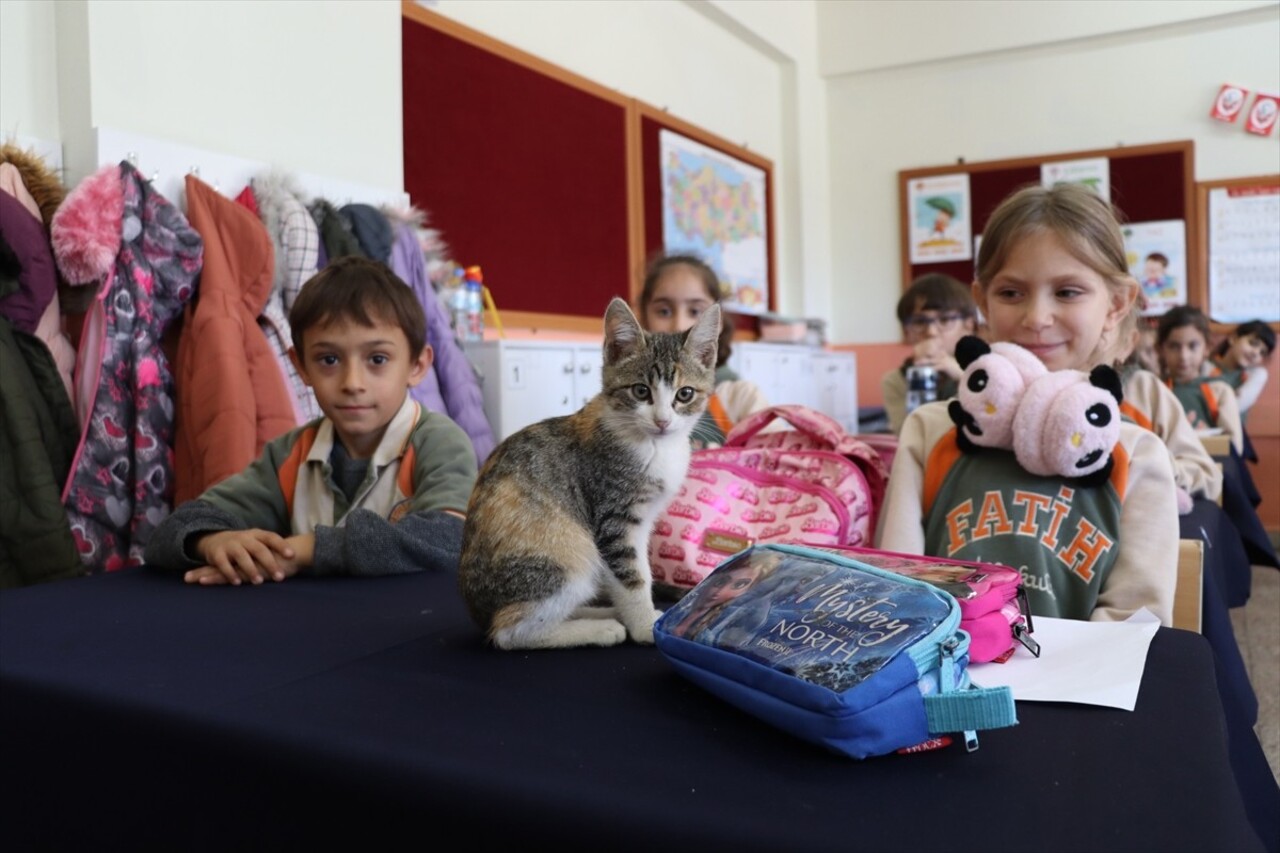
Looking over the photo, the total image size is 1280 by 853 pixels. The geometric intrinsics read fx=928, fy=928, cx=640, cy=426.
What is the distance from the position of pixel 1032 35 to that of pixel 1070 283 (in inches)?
202

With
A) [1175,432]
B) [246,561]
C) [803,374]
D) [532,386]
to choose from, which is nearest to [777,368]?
[803,374]

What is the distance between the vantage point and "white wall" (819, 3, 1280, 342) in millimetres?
5270

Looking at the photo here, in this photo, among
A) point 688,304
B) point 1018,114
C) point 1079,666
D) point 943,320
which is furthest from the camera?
point 1018,114

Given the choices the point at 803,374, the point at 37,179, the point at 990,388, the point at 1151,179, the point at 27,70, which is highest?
the point at 1151,179

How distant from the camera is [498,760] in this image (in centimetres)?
57

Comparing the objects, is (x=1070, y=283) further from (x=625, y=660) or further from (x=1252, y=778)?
(x=625, y=660)

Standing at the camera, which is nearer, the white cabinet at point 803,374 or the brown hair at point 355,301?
the brown hair at point 355,301

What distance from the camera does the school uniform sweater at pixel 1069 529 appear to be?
106 centimetres

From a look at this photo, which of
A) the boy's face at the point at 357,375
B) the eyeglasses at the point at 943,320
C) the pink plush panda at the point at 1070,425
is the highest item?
A: the eyeglasses at the point at 943,320

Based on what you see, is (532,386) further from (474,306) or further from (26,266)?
(26,266)

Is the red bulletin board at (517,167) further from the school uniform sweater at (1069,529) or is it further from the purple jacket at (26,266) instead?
the school uniform sweater at (1069,529)

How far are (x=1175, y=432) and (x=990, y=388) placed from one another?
107 cm

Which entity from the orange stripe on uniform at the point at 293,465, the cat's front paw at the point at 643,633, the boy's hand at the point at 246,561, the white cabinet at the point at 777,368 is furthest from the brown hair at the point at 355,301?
the white cabinet at the point at 777,368

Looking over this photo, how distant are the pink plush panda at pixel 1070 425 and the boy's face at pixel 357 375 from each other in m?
0.87
